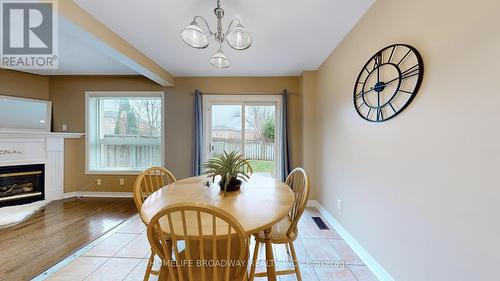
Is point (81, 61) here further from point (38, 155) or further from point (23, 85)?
point (38, 155)

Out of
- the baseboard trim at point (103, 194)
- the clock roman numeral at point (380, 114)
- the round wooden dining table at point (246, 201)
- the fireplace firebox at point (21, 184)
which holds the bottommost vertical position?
the baseboard trim at point (103, 194)

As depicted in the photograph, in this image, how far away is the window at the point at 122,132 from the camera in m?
3.97

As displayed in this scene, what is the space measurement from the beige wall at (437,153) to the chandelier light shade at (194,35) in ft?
4.79

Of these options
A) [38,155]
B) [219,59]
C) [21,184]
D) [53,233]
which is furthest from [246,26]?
[21,184]

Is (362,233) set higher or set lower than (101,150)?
lower

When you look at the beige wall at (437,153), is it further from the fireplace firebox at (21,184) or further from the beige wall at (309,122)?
the fireplace firebox at (21,184)

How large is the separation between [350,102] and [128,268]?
273 cm

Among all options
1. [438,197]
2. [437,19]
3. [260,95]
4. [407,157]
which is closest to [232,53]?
[260,95]

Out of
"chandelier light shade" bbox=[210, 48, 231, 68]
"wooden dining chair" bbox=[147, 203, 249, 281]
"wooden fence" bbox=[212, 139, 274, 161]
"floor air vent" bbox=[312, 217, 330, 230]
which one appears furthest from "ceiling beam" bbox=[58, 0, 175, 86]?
"floor air vent" bbox=[312, 217, 330, 230]

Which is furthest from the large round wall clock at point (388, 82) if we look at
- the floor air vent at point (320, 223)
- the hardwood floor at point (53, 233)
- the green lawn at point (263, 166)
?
the hardwood floor at point (53, 233)

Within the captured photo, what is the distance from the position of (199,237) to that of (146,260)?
148 centimetres

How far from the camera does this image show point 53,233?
7.98ft

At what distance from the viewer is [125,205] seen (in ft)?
11.4

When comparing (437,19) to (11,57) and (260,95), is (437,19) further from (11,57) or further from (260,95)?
(11,57)
